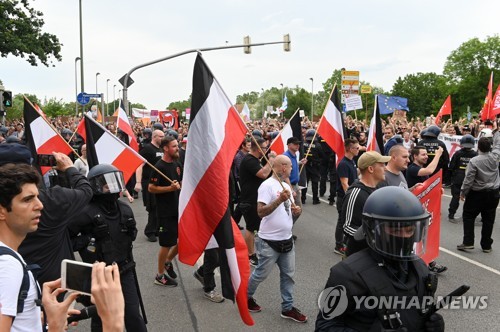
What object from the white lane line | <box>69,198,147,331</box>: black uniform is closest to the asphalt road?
the white lane line

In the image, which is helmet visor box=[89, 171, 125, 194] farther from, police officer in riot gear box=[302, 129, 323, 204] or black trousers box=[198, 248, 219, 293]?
police officer in riot gear box=[302, 129, 323, 204]

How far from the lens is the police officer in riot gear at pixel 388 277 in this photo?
215cm

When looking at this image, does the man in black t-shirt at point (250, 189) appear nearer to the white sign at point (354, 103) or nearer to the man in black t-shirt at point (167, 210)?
the man in black t-shirt at point (167, 210)

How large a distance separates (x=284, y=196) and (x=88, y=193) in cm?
201

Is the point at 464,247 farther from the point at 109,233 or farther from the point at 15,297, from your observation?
the point at 15,297

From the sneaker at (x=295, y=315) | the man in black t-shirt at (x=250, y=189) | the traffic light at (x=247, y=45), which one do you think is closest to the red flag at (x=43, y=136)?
the man in black t-shirt at (x=250, y=189)

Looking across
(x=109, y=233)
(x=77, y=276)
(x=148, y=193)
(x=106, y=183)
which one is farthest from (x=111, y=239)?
(x=148, y=193)

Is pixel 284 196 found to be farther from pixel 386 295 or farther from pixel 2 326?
pixel 2 326

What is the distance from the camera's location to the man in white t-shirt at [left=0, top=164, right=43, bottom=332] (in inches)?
72.9

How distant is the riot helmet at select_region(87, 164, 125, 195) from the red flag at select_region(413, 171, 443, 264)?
3.41 metres

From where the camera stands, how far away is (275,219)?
16.1 feet

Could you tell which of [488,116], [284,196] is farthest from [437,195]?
[488,116]

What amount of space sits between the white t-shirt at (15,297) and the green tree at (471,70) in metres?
69.5

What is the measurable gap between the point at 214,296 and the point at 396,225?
3.72 metres
